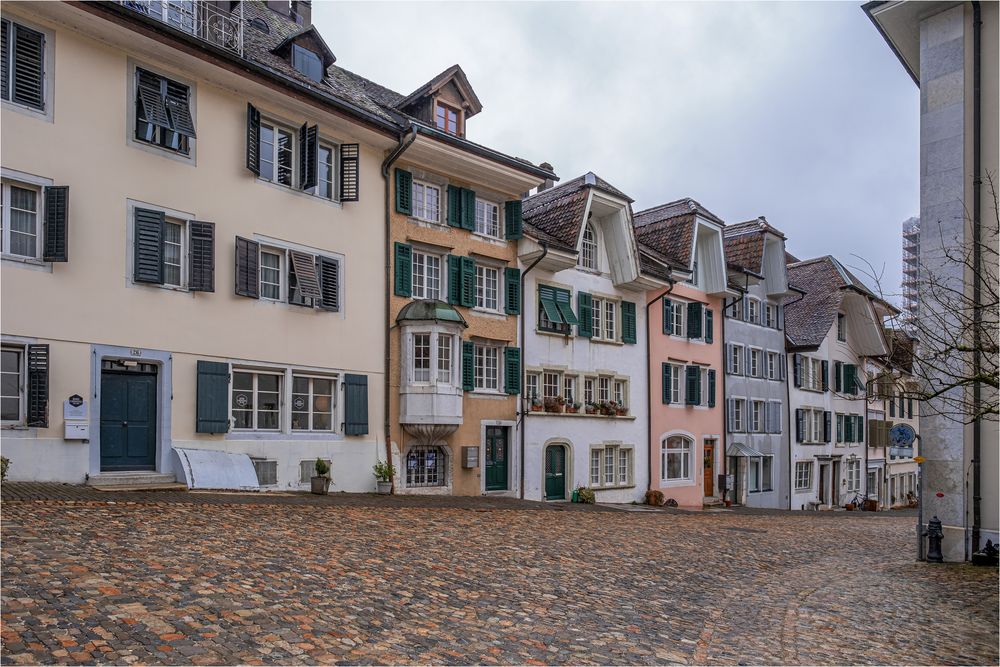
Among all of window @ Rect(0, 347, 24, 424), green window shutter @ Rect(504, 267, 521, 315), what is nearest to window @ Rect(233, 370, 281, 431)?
window @ Rect(0, 347, 24, 424)

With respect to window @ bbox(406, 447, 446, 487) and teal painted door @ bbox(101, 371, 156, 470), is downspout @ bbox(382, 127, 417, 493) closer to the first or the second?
window @ bbox(406, 447, 446, 487)

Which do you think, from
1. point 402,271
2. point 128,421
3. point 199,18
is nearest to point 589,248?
point 402,271

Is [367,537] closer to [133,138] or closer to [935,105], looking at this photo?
[133,138]

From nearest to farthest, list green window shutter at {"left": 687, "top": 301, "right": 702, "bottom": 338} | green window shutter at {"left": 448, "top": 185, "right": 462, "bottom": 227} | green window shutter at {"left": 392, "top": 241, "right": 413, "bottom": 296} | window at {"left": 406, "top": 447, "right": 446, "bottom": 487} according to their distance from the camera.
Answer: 1. green window shutter at {"left": 392, "top": 241, "right": 413, "bottom": 296}
2. window at {"left": 406, "top": 447, "right": 446, "bottom": 487}
3. green window shutter at {"left": 448, "top": 185, "right": 462, "bottom": 227}
4. green window shutter at {"left": 687, "top": 301, "right": 702, "bottom": 338}

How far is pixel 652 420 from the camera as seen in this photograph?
104 ft

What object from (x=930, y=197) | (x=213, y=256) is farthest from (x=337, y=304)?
(x=930, y=197)

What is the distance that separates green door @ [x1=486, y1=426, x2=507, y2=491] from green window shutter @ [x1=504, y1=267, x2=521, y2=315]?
3.68 meters

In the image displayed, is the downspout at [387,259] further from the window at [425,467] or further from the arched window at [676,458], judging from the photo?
the arched window at [676,458]

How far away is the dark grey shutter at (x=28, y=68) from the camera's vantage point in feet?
51.2

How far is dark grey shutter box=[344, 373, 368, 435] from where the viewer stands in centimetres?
2127

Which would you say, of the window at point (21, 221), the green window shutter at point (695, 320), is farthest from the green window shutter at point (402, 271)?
the green window shutter at point (695, 320)

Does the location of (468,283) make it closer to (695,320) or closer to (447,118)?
(447,118)

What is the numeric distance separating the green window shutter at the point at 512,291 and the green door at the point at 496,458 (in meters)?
3.68

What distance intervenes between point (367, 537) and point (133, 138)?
33.0ft
